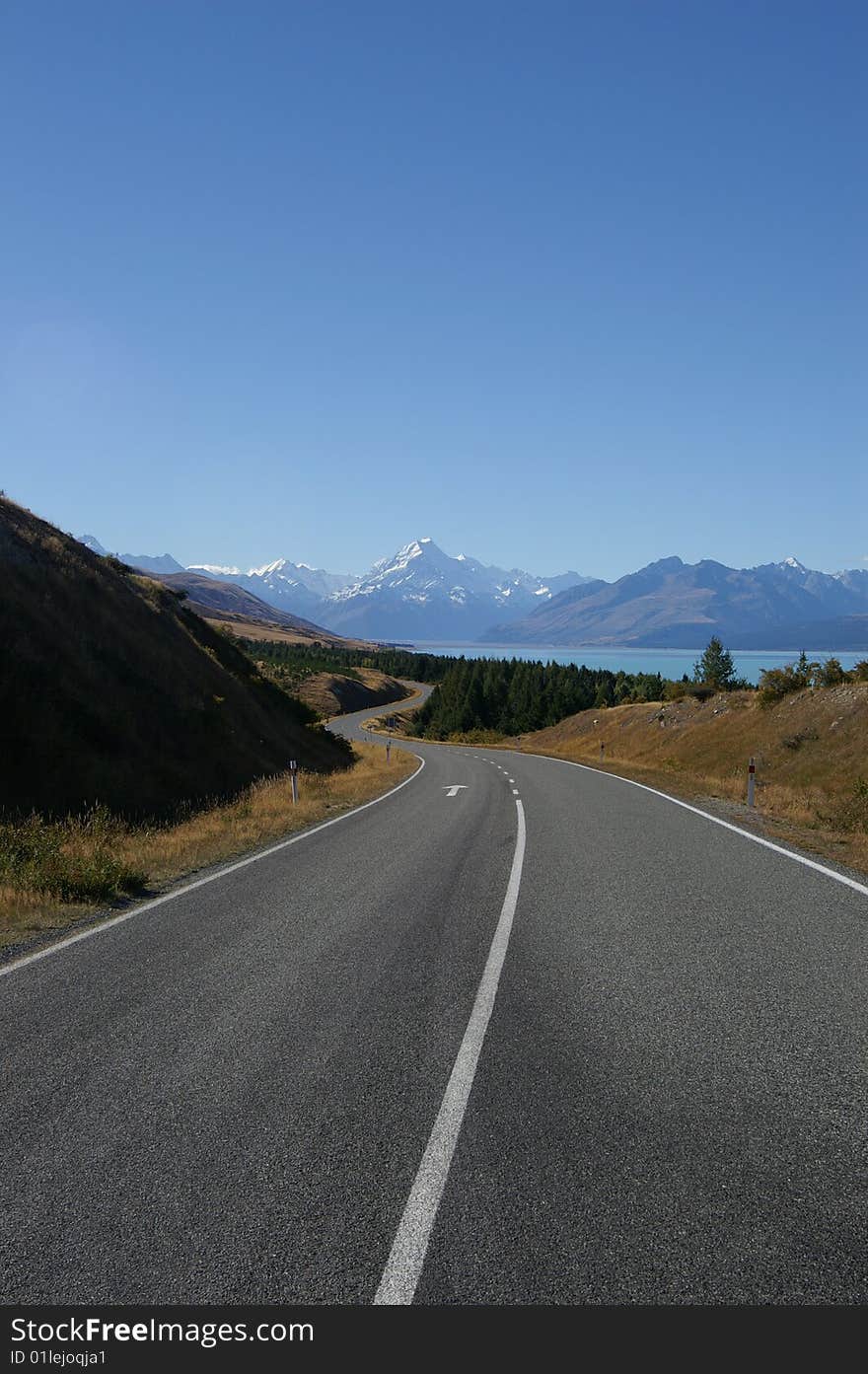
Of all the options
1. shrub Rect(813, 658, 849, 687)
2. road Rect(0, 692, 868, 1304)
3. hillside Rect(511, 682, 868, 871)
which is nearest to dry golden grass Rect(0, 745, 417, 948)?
road Rect(0, 692, 868, 1304)

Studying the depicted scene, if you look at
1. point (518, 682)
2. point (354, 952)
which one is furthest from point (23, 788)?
point (518, 682)

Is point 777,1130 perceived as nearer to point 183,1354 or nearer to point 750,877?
point 183,1354

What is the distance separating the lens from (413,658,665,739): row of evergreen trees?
95.0 meters

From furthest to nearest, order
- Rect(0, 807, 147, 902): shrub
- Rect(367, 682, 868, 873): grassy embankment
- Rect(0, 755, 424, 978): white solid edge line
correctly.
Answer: Rect(367, 682, 868, 873): grassy embankment, Rect(0, 807, 147, 902): shrub, Rect(0, 755, 424, 978): white solid edge line

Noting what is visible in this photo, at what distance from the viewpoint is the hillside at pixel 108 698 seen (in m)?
17.0

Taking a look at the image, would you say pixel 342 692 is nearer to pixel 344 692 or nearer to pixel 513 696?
pixel 344 692

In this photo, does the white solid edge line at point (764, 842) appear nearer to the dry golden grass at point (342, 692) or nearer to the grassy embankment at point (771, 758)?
the grassy embankment at point (771, 758)

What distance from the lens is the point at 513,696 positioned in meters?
106

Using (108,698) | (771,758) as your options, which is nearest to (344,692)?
(771,758)

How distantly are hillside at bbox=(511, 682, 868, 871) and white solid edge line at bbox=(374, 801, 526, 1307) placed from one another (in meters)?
7.60

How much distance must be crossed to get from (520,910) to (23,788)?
11150mm

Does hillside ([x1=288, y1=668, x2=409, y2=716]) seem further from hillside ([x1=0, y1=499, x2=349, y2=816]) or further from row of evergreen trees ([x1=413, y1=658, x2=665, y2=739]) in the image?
hillside ([x1=0, y1=499, x2=349, y2=816])

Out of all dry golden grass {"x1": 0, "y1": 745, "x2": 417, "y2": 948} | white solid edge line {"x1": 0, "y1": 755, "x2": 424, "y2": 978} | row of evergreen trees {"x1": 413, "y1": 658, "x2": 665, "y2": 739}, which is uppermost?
row of evergreen trees {"x1": 413, "y1": 658, "x2": 665, "y2": 739}

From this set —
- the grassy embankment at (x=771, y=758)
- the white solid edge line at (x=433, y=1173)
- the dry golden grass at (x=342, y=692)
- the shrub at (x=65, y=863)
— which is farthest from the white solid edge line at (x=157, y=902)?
the dry golden grass at (x=342, y=692)
